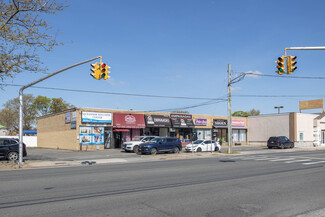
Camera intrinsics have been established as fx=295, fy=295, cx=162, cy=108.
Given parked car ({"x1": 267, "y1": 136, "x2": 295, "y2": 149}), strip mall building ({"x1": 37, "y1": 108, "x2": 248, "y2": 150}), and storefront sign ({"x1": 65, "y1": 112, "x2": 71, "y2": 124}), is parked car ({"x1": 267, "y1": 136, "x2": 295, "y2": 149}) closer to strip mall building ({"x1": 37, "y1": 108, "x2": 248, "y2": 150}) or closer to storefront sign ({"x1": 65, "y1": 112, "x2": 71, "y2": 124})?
strip mall building ({"x1": 37, "y1": 108, "x2": 248, "y2": 150})

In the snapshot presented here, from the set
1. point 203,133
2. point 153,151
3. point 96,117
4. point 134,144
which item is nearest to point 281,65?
point 153,151

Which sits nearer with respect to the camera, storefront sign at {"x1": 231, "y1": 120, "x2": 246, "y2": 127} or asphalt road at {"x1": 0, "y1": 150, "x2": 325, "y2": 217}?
asphalt road at {"x1": 0, "y1": 150, "x2": 325, "y2": 217}

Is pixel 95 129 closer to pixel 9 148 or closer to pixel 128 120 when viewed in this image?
pixel 128 120

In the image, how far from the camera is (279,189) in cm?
946

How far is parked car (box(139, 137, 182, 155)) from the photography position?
2641cm

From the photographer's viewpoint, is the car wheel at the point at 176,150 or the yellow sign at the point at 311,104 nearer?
the car wheel at the point at 176,150

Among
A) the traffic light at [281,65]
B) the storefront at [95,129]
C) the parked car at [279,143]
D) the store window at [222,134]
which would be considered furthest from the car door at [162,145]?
the store window at [222,134]

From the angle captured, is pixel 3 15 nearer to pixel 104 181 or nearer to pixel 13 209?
pixel 104 181

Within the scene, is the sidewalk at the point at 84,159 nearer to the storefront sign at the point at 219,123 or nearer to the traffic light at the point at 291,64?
the traffic light at the point at 291,64

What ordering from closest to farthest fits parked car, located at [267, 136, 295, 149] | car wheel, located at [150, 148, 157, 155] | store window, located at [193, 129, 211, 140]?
car wheel, located at [150, 148, 157, 155] → parked car, located at [267, 136, 295, 149] → store window, located at [193, 129, 211, 140]

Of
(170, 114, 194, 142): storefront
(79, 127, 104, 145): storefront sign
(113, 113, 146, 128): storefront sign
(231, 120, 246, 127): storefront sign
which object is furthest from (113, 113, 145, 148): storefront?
(231, 120, 246, 127): storefront sign

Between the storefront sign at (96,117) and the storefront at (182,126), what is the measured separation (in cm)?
955

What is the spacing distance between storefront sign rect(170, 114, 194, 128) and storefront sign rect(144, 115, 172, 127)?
100 cm

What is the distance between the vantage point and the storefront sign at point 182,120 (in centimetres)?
4129
